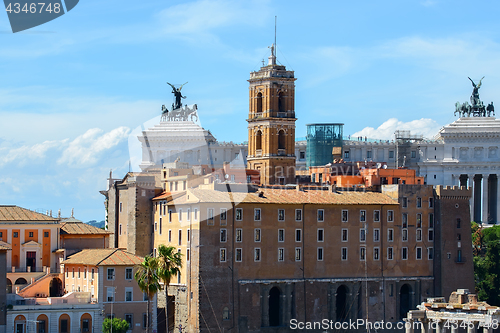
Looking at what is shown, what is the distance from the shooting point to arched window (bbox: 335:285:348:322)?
340 feet

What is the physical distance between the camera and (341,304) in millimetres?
104750

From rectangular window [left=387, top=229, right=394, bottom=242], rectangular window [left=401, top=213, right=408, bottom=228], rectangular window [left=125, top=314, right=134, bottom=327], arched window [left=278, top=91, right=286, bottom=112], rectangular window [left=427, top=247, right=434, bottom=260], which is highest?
arched window [left=278, top=91, right=286, bottom=112]

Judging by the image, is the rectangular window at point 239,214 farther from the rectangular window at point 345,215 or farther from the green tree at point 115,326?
the green tree at point 115,326

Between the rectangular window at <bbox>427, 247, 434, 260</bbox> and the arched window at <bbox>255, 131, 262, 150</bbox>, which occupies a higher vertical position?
the arched window at <bbox>255, 131, 262, 150</bbox>

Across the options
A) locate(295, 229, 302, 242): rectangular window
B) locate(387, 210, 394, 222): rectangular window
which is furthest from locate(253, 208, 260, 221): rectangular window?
locate(387, 210, 394, 222): rectangular window

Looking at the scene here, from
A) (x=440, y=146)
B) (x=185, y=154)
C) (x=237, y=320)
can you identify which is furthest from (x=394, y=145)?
(x=237, y=320)

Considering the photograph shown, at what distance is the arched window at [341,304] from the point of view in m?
104

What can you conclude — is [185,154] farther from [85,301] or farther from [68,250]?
[85,301]

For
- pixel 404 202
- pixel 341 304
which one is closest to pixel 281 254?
pixel 341 304

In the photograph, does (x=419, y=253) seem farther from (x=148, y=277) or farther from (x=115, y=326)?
(x=115, y=326)

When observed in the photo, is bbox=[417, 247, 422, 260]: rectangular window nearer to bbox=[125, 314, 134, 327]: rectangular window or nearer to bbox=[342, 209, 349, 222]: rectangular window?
bbox=[342, 209, 349, 222]: rectangular window

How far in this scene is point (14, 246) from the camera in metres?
102

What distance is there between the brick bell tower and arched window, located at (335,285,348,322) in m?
18.3

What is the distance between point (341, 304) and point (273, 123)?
81.6 feet
